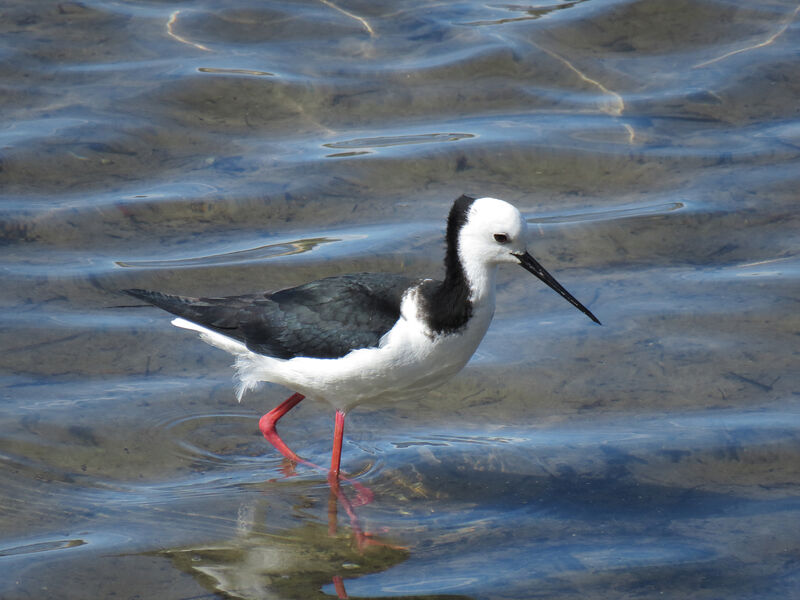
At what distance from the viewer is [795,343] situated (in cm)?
741

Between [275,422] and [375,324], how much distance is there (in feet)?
3.21

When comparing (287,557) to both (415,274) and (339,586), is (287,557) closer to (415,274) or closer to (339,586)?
(339,586)

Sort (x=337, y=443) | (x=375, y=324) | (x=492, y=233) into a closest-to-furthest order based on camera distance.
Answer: (x=492, y=233) < (x=375, y=324) < (x=337, y=443)

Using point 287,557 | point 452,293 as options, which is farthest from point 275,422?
point 452,293

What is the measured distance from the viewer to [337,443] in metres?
6.39

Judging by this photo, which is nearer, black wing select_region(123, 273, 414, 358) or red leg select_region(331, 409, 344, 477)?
black wing select_region(123, 273, 414, 358)

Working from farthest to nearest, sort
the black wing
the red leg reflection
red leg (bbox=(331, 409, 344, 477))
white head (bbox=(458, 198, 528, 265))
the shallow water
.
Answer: red leg (bbox=(331, 409, 344, 477))
the black wing
white head (bbox=(458, 198, 528, 265))
the shallow water
the red leg reflection

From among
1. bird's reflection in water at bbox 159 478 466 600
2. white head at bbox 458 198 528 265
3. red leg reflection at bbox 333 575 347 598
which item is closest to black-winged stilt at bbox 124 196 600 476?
white head at bbox 458 198 528 265

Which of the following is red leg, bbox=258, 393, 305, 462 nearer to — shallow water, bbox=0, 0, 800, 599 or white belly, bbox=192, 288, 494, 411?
shallow water, bbox=0, 0, 800, 599

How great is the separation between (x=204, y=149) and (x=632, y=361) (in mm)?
4141

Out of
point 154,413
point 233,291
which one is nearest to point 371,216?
point 233,291

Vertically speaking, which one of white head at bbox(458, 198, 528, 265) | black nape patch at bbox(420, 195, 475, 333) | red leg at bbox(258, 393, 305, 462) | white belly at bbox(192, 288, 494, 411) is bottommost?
red leg at bbox(258, 393, 305, 462)

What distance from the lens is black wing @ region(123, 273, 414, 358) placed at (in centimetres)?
621

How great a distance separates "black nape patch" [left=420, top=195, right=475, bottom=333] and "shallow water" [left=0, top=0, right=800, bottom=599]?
892mm
